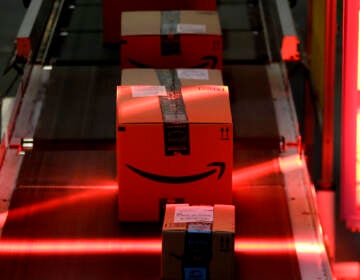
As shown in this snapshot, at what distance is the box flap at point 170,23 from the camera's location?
4.76 m

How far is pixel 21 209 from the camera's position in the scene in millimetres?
3994

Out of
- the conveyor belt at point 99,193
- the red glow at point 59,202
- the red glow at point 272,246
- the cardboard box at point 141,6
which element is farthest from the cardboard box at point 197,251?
the cardboard box at point 141,6

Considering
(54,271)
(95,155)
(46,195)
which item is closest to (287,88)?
(95,155)

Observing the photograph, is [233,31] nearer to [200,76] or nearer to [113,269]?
[200,76]

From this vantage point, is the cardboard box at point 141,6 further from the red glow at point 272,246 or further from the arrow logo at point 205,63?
the red glow at point 272,246

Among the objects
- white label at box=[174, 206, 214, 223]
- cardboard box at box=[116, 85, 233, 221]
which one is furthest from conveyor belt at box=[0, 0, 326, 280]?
white label at box=[174, 206, 214, 223]

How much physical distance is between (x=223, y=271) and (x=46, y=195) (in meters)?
1.08

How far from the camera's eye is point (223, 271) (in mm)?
3387

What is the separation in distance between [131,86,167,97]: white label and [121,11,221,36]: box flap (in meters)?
0.68

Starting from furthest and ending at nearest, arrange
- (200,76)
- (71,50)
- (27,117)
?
(71,50) < (27,117) < (200,76)

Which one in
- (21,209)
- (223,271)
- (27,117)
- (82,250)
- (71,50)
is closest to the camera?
(223,271)

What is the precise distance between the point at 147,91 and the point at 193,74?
0.36 meters

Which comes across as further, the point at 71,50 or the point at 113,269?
the point at 71,50

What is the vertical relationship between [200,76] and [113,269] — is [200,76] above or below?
above
